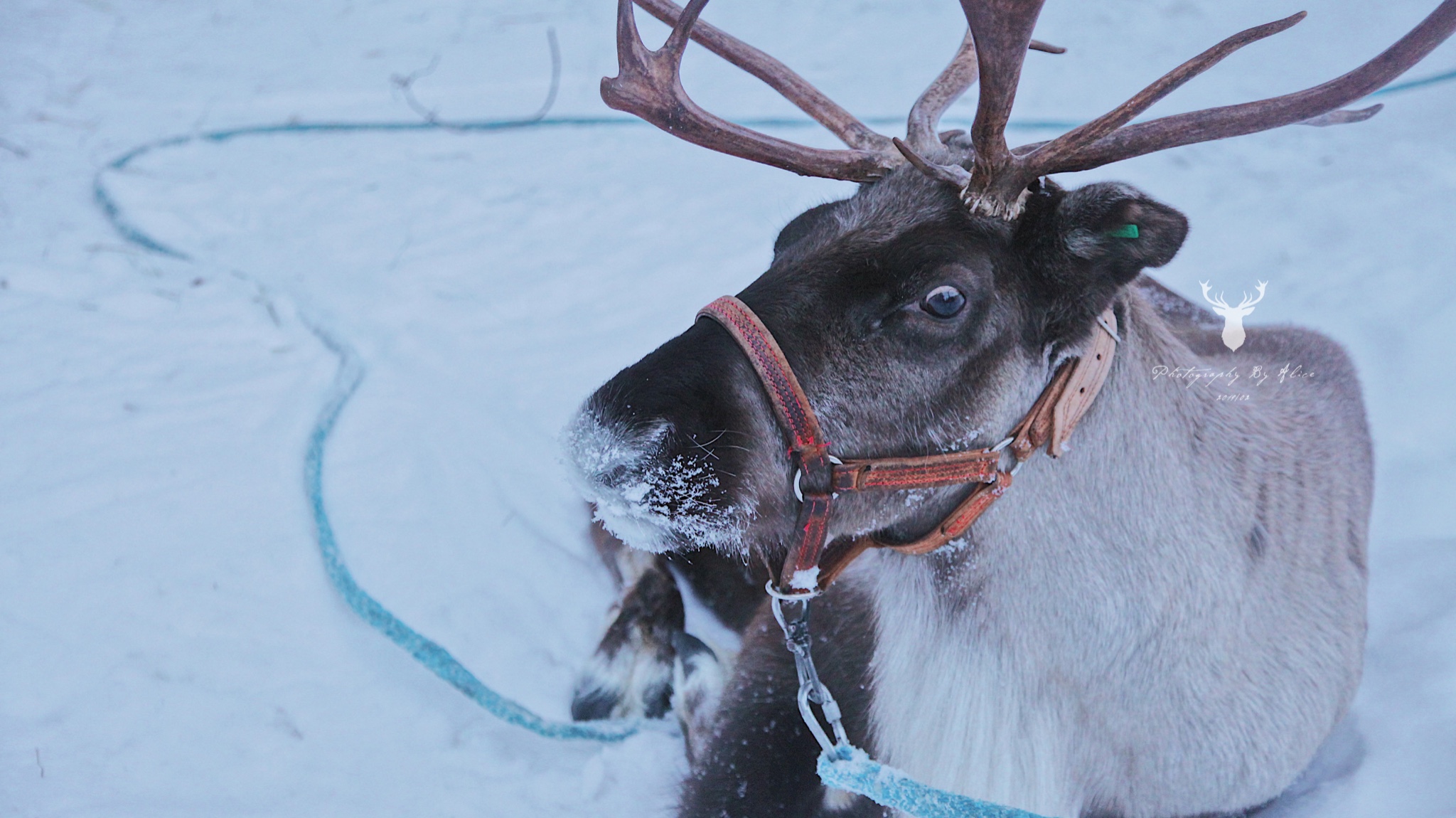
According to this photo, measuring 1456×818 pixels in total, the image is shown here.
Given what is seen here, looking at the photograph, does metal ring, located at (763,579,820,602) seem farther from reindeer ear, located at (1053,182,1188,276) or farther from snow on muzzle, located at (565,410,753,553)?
reindeer ear, located at (1053,182,1188,276)

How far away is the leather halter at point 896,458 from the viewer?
1.46 meters

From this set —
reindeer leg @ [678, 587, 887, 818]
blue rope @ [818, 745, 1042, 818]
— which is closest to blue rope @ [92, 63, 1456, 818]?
blue rope @ [818, 745, 1042, 818]

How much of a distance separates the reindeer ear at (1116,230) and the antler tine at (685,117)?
0.39m

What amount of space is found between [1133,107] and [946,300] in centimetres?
42

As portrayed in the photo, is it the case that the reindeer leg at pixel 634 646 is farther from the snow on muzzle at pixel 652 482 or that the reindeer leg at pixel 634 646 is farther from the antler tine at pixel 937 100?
the antler tine at pixel 937 100

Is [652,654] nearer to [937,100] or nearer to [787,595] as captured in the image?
[787,595]

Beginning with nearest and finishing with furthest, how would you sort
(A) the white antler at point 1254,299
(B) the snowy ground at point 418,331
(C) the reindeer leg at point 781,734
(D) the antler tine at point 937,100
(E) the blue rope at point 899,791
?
(E) the blue rope at point 899,791
(D) the antler tine at point 937,100
(C) the reindeer leg at point 781,734
(B) the snowy ground at point 418,331
(A) the white antler at point 1254,299

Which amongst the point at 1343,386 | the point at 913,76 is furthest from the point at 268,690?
the point at 913,76

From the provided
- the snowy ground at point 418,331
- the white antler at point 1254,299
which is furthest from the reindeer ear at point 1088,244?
the white antler at point 1254,299

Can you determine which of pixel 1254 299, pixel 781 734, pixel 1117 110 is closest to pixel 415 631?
pixel 781 734

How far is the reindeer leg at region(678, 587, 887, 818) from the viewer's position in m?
2.05

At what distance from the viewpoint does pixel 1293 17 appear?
1385 mm

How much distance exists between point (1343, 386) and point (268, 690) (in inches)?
111

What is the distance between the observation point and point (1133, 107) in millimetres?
1454
